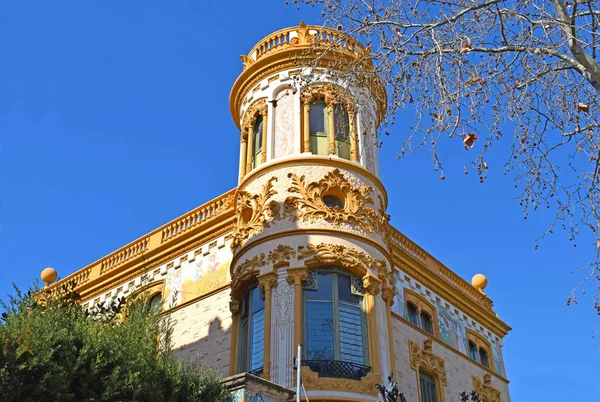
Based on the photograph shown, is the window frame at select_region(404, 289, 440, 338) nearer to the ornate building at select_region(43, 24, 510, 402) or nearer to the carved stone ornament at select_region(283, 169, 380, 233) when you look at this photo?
the ornate building at select_region(43, 24, 510, 402)

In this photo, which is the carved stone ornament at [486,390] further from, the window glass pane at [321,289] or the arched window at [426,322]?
the window glass pane at [321,289]

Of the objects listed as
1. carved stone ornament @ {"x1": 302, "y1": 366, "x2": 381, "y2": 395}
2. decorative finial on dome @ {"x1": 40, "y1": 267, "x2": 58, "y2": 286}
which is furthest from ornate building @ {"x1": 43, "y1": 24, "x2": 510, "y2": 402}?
decorative finial on dome @ {"x1": 40, "y1": 267, "x2": 58, "y2": 286}

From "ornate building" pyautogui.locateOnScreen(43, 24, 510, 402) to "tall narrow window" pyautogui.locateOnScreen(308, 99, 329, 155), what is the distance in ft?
0.11

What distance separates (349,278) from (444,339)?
717cm

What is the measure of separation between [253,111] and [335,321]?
7118 millimetres

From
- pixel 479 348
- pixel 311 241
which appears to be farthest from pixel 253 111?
pixel 479 348

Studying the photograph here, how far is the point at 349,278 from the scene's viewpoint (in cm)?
1664

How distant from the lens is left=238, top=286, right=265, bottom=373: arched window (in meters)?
16.1

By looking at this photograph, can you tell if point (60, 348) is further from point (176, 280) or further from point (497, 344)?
point (497, 344)

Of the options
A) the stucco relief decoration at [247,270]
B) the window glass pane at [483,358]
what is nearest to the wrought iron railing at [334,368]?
the stucco relief decoration at [247,270]

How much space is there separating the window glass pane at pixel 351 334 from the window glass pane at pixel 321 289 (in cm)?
44

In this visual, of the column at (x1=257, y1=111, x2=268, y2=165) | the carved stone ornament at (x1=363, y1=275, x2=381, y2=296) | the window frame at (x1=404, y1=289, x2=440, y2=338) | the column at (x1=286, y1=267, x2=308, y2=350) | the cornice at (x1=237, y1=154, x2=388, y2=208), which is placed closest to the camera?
the column at (x1=286, y1=267, x2=308, y2=350)

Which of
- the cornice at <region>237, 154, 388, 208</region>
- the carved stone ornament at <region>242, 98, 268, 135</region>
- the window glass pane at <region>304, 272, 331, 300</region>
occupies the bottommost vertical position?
the window glass pane at <region>304, 272, 331, 300</region>

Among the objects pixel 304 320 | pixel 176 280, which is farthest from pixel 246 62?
pixel 304 320
